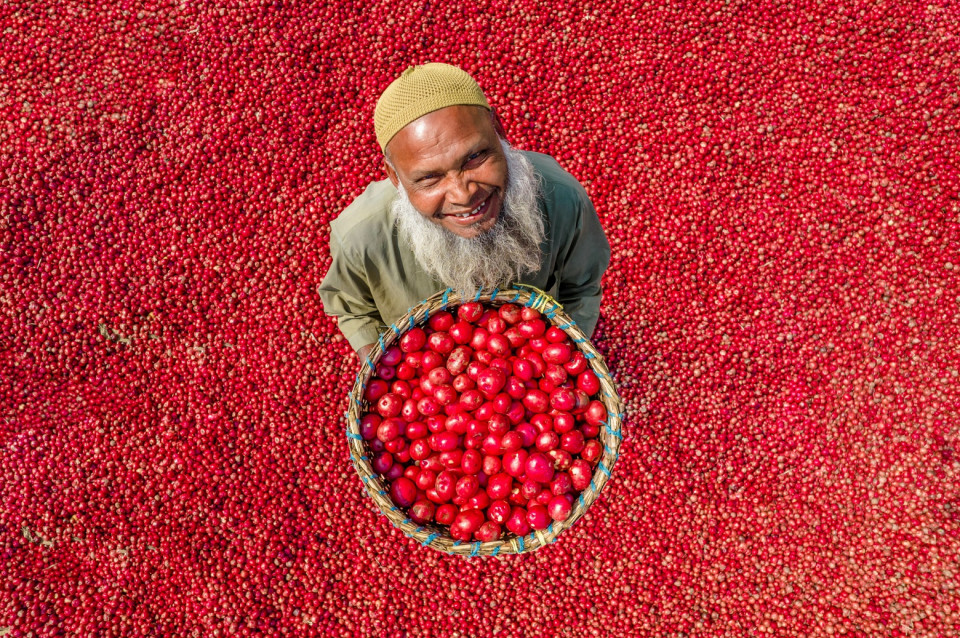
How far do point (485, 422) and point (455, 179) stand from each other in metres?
1.08

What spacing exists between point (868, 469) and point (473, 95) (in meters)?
3.39

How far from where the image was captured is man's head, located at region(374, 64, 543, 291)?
6.28ft

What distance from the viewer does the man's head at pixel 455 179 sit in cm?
191

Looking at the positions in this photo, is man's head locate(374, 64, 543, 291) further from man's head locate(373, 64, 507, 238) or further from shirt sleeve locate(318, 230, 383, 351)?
shirt sleeve locate(318, 230, 383, 351)

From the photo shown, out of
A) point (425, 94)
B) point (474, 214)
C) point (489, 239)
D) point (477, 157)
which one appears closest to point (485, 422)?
point (489, 239)

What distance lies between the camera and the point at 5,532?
134 inches

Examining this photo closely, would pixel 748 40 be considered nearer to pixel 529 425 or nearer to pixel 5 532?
pixel 529 425

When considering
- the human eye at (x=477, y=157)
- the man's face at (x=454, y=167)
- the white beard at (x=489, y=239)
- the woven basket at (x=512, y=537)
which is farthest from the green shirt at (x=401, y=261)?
the human eye at (x=477, y=157)

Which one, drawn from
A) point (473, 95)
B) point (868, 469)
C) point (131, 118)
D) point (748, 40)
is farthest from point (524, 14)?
point (868, 469)

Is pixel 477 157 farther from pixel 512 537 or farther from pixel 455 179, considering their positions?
pixel 512 537

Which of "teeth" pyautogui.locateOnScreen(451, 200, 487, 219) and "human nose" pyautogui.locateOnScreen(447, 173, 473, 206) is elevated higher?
"human nose" pyautogui.locateOnScreen(447, 173, 473, 206)

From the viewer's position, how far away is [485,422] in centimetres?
240

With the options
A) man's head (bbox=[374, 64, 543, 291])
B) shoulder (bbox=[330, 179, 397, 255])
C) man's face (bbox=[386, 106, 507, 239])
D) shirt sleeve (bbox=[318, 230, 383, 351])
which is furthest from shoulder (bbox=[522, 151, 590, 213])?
shirt sleeve (bbox=[318, 230, 383, 351])

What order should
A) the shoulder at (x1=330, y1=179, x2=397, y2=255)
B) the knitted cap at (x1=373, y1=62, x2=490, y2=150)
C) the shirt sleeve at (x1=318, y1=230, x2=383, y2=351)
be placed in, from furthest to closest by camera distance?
the shirt sleeve at (x1=318, y1=230, x2=383, y2=351) → the shoulder at (x1=330, y1=179, x2=397, y2=255) → the knitted cap at (x1=373, y1=62, x2=490, y2=150)
